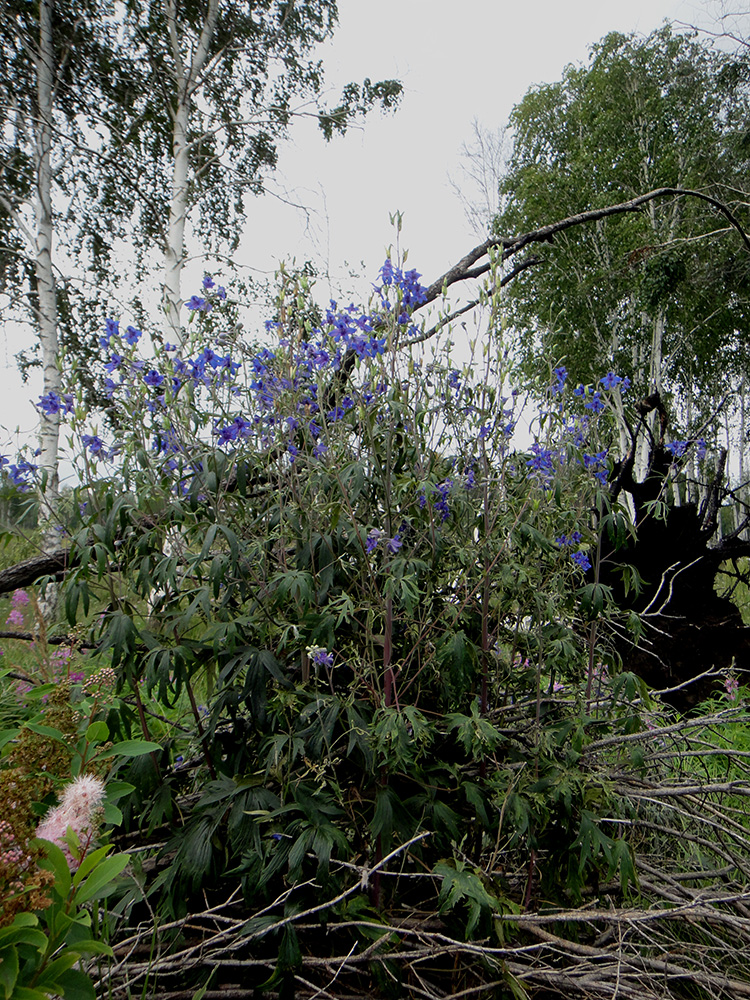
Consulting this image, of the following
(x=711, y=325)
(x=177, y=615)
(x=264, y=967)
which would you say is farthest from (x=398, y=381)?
(x=711, y=325)

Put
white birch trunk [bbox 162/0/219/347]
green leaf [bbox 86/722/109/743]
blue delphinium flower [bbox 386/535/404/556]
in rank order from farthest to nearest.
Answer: white birch trunk [bbox 162/0/219/347]
blue delphinium flower [bbox 386/535/404/556]
green leaf [bbox 86/722/109/743]

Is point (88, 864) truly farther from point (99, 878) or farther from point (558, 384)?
point (558, 384)

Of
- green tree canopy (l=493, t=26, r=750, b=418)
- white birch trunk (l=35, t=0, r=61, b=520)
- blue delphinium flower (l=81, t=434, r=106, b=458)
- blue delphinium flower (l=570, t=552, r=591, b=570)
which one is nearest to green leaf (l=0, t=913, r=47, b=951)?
blue delphinium flower (l=81, t=434, r=106, b=458)

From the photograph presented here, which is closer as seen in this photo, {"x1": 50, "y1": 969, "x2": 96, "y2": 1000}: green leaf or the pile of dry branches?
{"x1": 50, "y1": 969, "x2": 96, "y2": 1000}: green leaf

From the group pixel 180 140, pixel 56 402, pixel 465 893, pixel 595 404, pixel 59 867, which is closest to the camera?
pixel 59 867

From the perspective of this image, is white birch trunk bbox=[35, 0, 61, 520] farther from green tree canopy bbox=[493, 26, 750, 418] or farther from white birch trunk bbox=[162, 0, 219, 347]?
green tree canopy bbox=[493, 26, 750, 418]

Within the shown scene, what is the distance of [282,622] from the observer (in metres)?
1.67

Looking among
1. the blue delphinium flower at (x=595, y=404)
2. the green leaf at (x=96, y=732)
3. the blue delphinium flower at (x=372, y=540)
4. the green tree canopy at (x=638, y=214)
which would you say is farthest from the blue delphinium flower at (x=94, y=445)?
the green tree canopy at (x=638, y=214)

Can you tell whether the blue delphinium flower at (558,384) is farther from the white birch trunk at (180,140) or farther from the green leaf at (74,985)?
the white birch trunk at (180,140)

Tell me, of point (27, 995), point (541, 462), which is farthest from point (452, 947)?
point (541, 462)

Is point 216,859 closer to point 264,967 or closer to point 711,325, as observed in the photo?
point 264,967

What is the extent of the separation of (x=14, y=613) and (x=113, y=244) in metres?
7.18

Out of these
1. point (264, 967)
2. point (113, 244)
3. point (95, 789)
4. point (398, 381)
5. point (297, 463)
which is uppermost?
point (113, 244)

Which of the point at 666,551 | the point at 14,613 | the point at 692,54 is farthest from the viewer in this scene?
the point at 692,54
